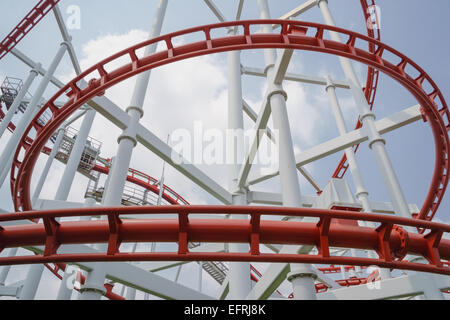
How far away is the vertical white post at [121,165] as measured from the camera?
423cm

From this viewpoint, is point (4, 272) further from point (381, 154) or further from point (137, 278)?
point (381, 154)

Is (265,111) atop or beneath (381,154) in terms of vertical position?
atop

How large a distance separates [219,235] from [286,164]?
1.96 metres

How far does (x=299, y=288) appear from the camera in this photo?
13.5ft

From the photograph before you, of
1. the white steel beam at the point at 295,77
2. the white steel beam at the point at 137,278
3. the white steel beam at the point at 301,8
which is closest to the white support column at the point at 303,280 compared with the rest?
the white steel beam at the point at 137,278

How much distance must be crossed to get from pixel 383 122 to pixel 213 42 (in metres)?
3.77

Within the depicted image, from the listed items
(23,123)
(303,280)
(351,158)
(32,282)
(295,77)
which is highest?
(295,77)

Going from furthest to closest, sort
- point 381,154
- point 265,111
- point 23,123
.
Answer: point 23,123
point 381,154
point 265,111

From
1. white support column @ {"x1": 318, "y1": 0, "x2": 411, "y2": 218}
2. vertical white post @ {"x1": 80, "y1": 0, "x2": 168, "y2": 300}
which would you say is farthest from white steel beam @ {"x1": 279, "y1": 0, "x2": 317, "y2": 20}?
vertical white post @ {"x1": 80, "y1": 0, "x2": 168, "y2": 300}

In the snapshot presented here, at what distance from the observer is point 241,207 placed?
3252mm

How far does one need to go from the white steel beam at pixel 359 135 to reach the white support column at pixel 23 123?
5.86m

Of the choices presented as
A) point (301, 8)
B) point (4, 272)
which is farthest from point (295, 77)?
point (4, 272)
